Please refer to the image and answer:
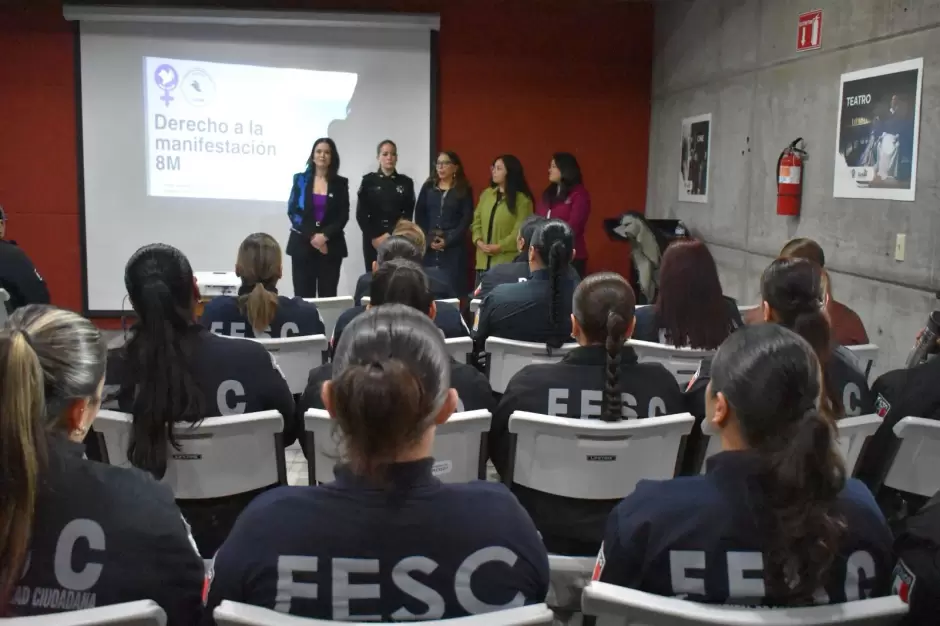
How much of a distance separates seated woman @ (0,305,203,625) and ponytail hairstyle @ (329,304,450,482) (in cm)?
33

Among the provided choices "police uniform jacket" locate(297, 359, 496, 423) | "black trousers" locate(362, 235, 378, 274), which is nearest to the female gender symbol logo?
"black trousers" locate(362, 235, 378, 274)

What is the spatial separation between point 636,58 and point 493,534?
6.65 metres

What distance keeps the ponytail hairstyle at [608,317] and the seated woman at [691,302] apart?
718 mm

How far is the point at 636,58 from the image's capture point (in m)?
7.11

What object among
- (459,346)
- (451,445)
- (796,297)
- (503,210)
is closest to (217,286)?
(503,210)

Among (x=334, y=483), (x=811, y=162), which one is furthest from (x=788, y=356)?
(x=811, y=162)

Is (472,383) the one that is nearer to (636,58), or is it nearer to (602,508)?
(602,508)

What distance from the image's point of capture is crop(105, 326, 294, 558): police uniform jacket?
2.09 meters

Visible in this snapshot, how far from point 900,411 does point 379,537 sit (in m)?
1.53

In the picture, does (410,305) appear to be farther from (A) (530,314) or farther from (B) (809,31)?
(B) (809,31)

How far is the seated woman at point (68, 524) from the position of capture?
112 cm

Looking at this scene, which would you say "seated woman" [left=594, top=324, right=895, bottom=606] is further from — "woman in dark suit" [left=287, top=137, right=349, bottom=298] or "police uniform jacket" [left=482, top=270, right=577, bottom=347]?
"woman in dark suit" [left=287, top=137, right=349, bottom=298]

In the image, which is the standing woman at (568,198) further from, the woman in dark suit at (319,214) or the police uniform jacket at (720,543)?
the police uniform jacket at (720,543)

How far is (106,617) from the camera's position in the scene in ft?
3.28
